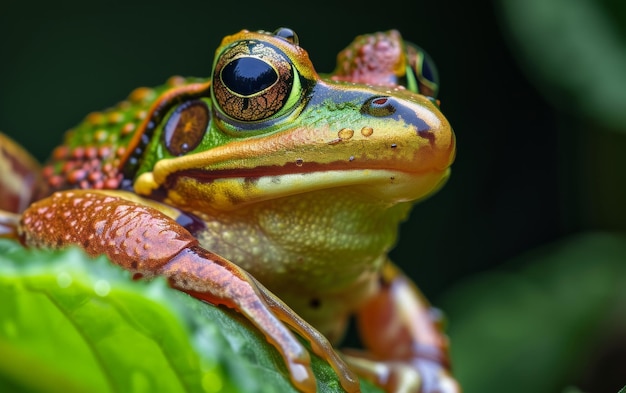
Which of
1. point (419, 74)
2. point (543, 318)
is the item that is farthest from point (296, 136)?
point (543, 318)

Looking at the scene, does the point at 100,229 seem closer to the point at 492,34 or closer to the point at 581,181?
the point at 581,181

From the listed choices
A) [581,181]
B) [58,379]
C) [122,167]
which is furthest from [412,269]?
[58,379]

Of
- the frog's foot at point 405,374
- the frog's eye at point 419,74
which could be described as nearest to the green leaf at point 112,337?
the frog's foot at point 405,374

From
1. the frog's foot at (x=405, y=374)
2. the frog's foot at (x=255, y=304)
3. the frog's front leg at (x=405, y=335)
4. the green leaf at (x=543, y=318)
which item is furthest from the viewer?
the green leaf at (x=543, y=318)

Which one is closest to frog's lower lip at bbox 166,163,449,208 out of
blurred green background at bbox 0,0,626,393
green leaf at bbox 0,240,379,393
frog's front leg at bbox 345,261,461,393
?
green leaf at bbox 0,240,379,393

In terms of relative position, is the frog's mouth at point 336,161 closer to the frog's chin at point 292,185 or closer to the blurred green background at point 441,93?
the frog's chin at point 292,185

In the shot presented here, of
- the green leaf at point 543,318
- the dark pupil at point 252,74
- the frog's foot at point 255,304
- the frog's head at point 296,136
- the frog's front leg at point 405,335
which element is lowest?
the green leaf at point 543,318

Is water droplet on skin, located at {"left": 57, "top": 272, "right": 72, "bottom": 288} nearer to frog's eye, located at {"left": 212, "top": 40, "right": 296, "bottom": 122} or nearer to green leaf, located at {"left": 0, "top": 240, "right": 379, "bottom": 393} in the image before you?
green leaf, located at {"left": 0, "top": 240, "right": 379, "bottom": 393}
